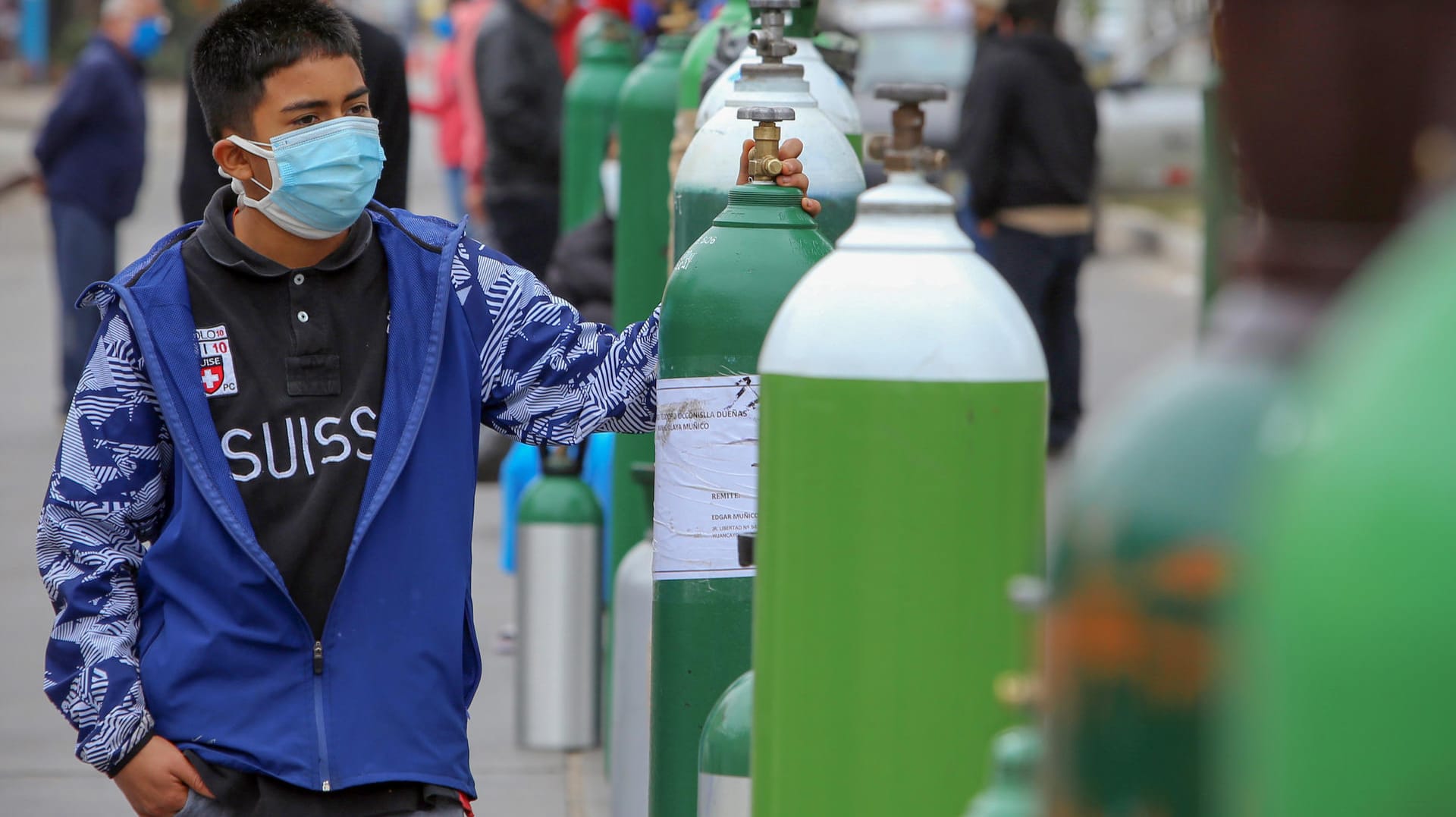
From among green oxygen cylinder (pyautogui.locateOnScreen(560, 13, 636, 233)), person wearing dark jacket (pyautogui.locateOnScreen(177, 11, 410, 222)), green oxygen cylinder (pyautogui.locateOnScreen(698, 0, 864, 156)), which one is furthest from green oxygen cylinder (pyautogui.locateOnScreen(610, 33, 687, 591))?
green oxygen cylinder (pyautogui.locateOnScreen(560, 13, 636, 233))

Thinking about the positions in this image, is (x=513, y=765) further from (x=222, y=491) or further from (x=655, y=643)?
(x=222, y=491)

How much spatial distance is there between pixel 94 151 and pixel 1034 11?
14.9 ft

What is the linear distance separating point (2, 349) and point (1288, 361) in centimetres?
1165

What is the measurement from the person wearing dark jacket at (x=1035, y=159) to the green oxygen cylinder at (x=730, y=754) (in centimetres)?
634

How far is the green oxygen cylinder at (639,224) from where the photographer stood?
445 cm

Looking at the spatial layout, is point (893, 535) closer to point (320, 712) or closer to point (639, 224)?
point (320, 712)

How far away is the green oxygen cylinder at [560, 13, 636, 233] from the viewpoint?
6.81 metres

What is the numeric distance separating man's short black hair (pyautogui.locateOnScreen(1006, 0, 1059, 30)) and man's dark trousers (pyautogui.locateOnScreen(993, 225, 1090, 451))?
3.04 feet

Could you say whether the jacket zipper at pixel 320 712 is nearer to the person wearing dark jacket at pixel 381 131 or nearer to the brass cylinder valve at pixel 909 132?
the brass cylinder valve at pixel 909 132

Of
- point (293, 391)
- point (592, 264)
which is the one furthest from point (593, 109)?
point (293, 391)

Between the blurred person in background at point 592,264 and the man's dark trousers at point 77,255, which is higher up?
the blurred person in background at point 592,264

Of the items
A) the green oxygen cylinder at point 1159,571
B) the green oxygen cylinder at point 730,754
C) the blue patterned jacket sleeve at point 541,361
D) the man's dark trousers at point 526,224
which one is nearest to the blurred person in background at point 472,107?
the man's dark trousers at point 526,224

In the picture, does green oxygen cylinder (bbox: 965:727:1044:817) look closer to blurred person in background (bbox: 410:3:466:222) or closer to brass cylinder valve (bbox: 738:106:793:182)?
brass cylinder valve (bbox: 738:106:793:182)

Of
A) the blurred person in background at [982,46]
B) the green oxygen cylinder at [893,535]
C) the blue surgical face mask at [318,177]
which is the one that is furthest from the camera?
the blurred person in background at [982,46]
